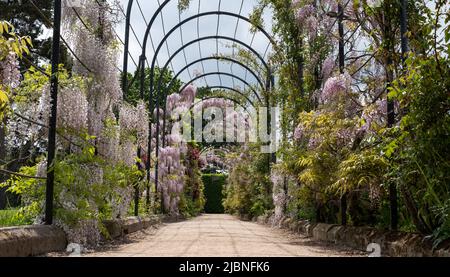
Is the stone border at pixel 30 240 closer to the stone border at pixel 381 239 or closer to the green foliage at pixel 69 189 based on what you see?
the green foliage at pixel 69 189

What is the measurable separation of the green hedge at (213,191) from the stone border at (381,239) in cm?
2149

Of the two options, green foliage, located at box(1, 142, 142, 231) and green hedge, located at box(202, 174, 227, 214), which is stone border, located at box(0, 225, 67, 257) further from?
green hedge, located at box(202, 174, 227, 214)

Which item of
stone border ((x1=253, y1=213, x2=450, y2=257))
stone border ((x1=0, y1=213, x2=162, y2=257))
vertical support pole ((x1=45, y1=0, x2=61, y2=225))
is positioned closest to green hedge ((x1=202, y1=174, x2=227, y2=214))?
stone border ((x1=253, y1=213, x2=450, y2=257))

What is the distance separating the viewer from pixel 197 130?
93.2ft

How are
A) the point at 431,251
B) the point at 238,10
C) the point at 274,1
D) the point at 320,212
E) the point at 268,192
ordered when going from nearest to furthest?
the point at 431,251, the point at 320,212, the point at 274,1, the point at 238,10, the point at 268,192

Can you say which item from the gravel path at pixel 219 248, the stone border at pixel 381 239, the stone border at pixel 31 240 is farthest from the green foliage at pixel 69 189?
the stone border at pixel 381 239

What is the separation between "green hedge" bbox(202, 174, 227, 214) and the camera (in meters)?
29.9

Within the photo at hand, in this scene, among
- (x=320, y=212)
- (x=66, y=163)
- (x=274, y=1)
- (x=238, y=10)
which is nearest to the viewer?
(x=66, y=163)

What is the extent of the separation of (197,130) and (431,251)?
81.7 ft

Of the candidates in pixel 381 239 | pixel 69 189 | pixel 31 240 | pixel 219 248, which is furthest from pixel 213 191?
pixel 31 240

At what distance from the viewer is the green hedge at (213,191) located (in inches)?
1177
